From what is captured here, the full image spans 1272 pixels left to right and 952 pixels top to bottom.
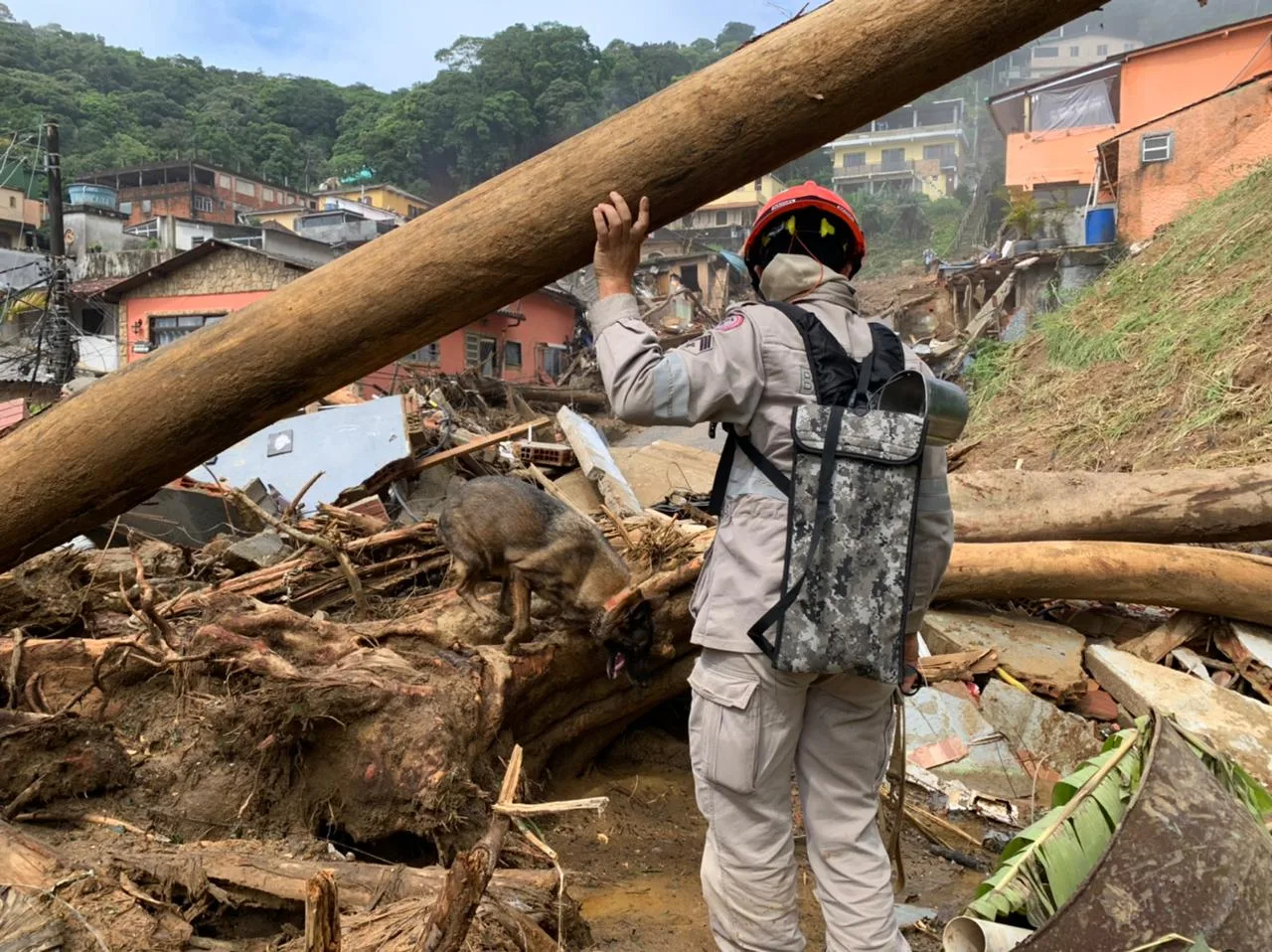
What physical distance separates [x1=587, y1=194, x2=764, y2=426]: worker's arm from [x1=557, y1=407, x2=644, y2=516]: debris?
18.9ft

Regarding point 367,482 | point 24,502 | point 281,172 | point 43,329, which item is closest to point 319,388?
point 24,502

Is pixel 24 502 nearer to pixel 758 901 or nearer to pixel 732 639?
pixel 732 639

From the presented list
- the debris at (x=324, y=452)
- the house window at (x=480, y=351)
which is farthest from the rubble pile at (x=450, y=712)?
the house window at (x=480, y=351)

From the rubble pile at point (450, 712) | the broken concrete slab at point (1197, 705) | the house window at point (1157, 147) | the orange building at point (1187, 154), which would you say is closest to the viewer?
the rubble pile at point (450, 712)

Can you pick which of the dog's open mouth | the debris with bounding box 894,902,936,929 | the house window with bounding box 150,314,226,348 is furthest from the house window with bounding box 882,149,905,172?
the debris with bounding box 894,902,936,929

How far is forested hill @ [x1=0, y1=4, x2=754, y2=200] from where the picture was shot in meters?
56.9

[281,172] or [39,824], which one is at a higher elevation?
[281,172]

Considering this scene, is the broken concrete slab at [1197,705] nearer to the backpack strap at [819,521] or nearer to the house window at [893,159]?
the backpack strap at [819,521]

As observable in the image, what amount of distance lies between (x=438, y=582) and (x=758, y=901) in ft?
11.5

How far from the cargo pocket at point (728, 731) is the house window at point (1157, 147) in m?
22.3

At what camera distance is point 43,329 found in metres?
21.8

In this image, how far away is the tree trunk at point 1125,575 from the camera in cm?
576

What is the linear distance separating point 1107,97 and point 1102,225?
1403 centimetres

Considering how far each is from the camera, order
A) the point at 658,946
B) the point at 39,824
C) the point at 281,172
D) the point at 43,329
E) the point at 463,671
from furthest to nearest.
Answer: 1. the point at 281,172
2. the point at 43,329
3. the point at 463,671
4. the point at 658,946
5. the point at 39,824
